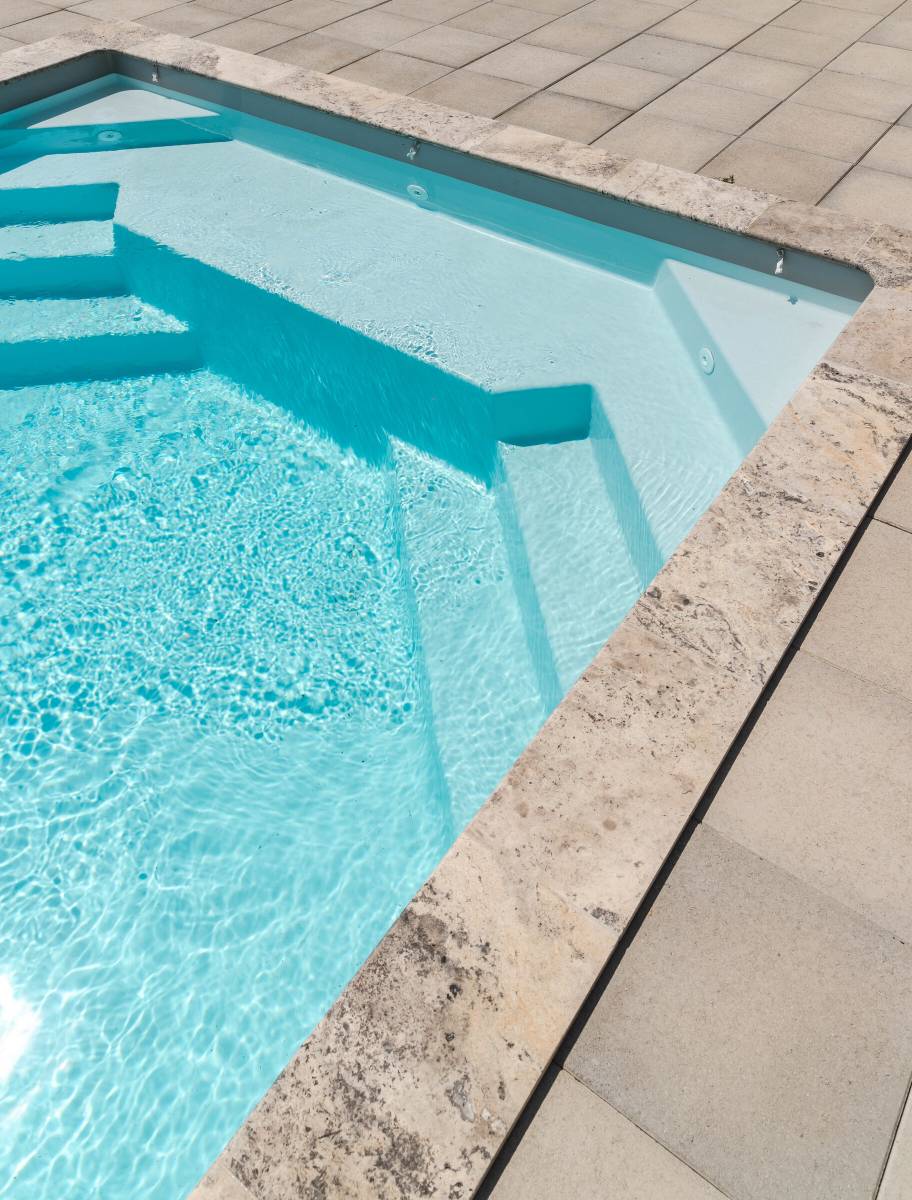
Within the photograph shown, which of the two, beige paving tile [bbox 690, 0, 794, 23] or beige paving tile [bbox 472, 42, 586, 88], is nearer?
beige paving tile [bbox 472, 42, 586, 88]

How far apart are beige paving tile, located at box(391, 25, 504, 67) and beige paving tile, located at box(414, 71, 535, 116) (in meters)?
0.24

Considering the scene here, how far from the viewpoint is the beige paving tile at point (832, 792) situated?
205 centimetres

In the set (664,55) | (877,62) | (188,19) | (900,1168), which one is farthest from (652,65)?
(900,1168)

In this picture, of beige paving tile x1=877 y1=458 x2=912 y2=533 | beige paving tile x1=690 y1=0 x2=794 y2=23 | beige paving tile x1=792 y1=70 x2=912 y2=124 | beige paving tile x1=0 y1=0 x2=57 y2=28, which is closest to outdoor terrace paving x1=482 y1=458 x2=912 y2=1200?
beige paving tile x1=877 y1=458 x2=912 y2=533

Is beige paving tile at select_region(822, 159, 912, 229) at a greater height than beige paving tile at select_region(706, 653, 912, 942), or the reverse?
beige paving tile at select_region(822, 159, 912, 229)

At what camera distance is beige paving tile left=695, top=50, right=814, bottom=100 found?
541cm

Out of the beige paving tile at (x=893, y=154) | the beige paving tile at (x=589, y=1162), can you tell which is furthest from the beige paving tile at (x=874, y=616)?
the beige paving tile at (x=893, y=154)

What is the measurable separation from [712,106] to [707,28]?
1.36 m

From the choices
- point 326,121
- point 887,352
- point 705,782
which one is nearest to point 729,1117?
point 705,782

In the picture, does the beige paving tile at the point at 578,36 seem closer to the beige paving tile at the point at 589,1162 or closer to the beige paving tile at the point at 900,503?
the beige paving tile at the point at 900,503

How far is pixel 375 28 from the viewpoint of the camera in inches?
245

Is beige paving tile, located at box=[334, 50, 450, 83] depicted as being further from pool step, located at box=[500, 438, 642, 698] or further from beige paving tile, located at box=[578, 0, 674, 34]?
pool step, located at box=[500, 438, 642, 698]

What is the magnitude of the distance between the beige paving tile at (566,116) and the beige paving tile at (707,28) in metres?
1.28

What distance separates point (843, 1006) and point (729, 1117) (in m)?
0.32
